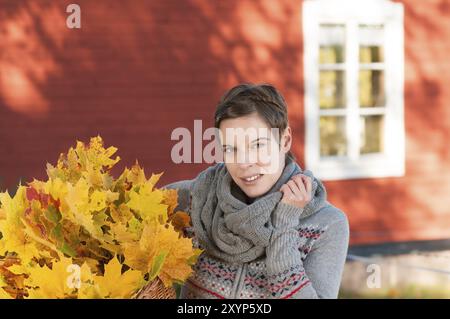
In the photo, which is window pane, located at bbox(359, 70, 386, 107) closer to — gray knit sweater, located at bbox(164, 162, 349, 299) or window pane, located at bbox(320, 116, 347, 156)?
window pane, located at bbox(320, 116, 347, 156)

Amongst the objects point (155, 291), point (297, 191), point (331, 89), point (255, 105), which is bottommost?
point (155, 291)

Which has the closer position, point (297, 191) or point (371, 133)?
point (297, 191)

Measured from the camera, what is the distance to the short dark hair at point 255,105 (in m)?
1.96

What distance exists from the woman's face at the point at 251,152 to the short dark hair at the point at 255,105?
0.04 feet

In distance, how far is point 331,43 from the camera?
308 inches

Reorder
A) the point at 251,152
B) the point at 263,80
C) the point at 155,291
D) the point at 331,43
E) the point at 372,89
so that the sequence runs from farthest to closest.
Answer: the point at 372,89 → the point at 331,43 → the point at 263,80 → the point at 251,152 → the point at 155,291

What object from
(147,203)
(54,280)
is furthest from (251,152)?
(54,280)

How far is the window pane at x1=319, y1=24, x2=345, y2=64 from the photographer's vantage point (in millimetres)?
7801

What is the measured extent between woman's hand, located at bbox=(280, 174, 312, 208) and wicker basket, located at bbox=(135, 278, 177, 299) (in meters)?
0.38

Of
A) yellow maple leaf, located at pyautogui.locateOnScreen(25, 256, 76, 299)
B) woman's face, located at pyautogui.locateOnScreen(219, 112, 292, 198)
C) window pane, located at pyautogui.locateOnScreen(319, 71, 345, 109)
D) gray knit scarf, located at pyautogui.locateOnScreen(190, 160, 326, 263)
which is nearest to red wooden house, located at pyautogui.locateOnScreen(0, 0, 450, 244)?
window pane, located at pyautogui.locateOnScreen(319, 71, 345, 109)

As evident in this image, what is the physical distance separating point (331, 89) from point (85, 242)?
21.1 feet

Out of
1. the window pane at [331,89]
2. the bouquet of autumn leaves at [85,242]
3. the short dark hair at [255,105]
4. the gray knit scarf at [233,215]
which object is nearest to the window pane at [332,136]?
the window pane at [331,89]

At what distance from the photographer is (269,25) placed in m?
7.49

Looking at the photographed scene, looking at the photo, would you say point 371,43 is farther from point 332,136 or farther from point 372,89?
point 332,136
